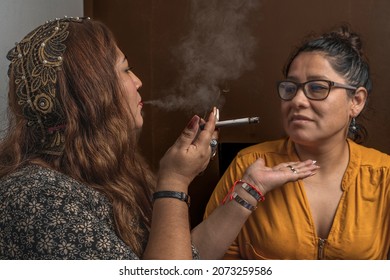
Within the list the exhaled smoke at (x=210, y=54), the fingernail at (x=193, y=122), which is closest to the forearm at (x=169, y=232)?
the fingernail at (x=193, y=122)

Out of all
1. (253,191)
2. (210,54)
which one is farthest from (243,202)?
(210,54)

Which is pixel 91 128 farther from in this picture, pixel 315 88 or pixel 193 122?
pixel 315 88

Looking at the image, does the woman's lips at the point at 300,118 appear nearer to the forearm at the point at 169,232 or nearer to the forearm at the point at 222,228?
the forearm at the point at 222,228

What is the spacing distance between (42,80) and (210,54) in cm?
78

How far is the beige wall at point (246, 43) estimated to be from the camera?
1.61 metres

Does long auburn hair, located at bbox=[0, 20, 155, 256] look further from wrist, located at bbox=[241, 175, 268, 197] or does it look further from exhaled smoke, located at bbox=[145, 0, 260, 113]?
exhaled smoke, located at bbox=[145, 0, 260, 113]

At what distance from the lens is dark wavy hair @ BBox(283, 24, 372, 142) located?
133 cm

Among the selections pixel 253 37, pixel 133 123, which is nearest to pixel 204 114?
pixel 253 37

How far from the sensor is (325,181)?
137 cm

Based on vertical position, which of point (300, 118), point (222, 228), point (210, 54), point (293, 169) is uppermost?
point (210, 54)

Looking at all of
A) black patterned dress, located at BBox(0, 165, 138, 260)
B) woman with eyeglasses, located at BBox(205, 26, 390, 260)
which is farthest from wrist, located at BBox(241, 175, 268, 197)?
black patterned dress, located at BBox(0, 165, 138, 260)

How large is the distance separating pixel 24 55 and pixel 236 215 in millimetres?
591

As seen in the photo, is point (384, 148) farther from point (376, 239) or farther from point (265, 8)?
point (265, 8)
